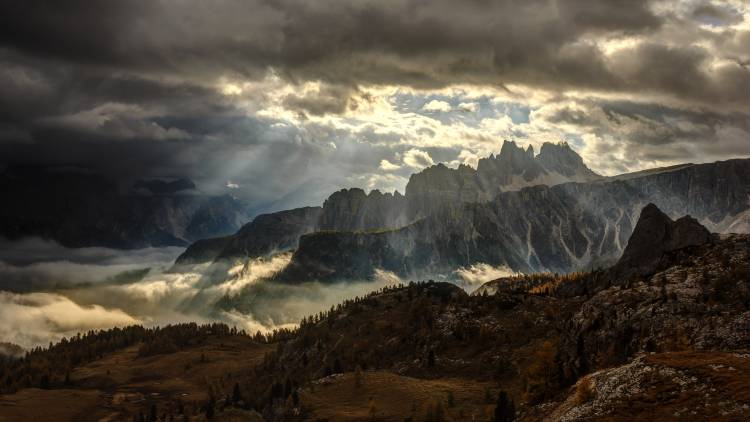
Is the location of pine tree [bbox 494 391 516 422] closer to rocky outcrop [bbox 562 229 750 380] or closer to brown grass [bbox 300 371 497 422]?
rocky outcrop [bbox 562 229 750 380]

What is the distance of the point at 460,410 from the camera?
161250 mm

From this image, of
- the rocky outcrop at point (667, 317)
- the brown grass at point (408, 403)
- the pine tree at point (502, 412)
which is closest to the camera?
the rocky outcrop at point (667, 317)

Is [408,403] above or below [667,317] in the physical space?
below

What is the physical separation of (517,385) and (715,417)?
12242 cm

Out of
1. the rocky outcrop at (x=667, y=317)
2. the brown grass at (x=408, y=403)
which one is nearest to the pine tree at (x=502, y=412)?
the rocky outcrop at (x=667, y=317)

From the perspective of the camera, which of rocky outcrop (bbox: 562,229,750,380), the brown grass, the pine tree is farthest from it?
the brown grass

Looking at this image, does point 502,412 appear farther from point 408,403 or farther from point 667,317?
point 408,403

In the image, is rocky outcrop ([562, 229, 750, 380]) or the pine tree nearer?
rocky outcrop ([562, 229, 750, 380])

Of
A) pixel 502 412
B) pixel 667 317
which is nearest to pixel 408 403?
pixel 502 412

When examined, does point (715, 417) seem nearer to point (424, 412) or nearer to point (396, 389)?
point (424, 412)

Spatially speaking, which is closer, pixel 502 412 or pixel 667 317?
pixel 667 317

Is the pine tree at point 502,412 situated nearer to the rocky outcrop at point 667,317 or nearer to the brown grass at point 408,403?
the rocky outcrop at point 667,317

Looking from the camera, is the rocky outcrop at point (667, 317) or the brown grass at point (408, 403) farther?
the brown grass at point (408, 403)

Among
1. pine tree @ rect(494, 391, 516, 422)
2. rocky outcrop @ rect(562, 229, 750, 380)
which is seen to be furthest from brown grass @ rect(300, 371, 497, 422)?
rocky outcrop @ rect(562, 229, 750, 380)
